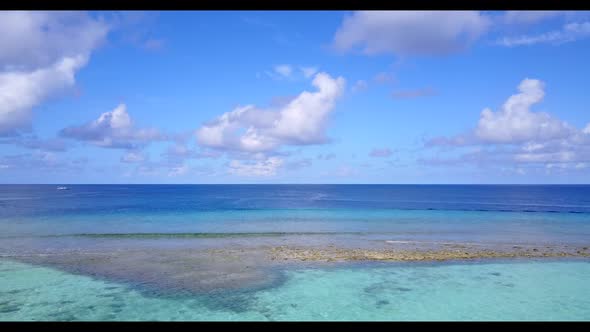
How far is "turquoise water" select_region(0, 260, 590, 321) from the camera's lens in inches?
505

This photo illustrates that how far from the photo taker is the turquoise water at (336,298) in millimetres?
12820

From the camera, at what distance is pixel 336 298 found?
14.3 meters

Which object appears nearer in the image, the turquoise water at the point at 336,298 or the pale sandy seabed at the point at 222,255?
the turquoise water at the point at 336,298

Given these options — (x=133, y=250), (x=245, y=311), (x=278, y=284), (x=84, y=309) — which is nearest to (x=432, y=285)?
(x=278, y=284)

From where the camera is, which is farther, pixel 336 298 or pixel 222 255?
pixel 222 255

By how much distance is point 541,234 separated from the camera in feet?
104

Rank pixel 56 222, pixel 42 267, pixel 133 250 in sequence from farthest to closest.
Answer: pixel 56 222
pixel 133 250
pixel 42 267

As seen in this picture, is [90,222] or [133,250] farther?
[90,222]

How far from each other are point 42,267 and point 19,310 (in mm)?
6659

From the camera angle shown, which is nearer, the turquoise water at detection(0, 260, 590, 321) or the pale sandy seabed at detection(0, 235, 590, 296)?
the turquoise water at detection(0, 260, 590, 321)
